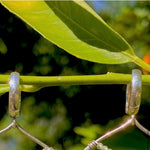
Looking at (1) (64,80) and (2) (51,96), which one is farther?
(2) (51,96)

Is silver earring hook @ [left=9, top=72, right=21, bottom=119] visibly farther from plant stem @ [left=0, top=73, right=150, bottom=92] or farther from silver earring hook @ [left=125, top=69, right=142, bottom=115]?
silver earring hook @ [left=125, top=69, right=142, bottom=115]

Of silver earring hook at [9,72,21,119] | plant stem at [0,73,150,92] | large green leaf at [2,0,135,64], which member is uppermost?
large green leaf at [2,0,135,64]

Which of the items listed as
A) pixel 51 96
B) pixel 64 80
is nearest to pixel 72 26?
pixel 64 80

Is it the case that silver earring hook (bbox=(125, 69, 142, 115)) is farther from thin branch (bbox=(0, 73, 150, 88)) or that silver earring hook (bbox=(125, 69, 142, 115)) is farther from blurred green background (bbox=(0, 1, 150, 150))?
blurred green background (bbox=(0, 1, 150, 150))

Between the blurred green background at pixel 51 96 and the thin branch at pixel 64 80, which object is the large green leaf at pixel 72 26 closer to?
the thin branch at pixel 64 80

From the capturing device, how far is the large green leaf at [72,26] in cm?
59

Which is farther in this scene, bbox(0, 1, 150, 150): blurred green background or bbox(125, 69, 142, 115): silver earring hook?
bbox(0, 1, 150, 150): blurred green background

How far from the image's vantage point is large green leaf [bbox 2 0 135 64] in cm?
59

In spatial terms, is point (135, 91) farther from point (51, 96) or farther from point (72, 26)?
point (51, 96)

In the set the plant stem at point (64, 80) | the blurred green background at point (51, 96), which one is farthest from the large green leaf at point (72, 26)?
the blurred green background at point (51, 96)

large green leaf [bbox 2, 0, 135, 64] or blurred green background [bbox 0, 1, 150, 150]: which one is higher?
large green leaf [bbox 2, 0, 135, 64]

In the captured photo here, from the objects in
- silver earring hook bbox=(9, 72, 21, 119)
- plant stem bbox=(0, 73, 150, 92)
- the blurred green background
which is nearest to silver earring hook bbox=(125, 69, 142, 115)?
plant stem bbox=(0, 73, 150, 92)

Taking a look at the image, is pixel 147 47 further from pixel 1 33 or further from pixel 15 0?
pixel 15 0

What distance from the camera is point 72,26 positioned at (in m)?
0.61
